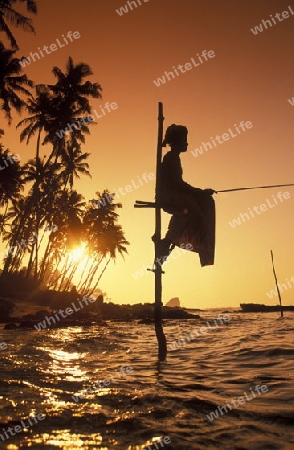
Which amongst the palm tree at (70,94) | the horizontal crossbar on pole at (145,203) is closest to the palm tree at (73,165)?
the palm tree at (70,94)

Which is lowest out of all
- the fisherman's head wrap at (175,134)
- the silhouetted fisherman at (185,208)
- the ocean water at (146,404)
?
the ocean water at (146,404)

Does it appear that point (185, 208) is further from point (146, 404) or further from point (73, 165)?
point (73, 165)

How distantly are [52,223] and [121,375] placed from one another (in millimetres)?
36823

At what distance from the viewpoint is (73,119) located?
29.5 m

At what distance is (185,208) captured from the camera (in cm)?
584

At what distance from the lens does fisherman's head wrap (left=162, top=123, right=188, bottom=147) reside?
6164 mm

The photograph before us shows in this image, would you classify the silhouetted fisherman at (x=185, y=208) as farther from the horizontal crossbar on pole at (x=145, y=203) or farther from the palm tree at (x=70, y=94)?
the palm tree at (x=70, y=94)

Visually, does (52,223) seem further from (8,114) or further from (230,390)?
(230,390)

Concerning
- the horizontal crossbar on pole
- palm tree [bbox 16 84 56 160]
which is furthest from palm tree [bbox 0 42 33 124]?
the horizontal crossbar on pole

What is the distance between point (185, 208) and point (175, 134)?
57.1 inches

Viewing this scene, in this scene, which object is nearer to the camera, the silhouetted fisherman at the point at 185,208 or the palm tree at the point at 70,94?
the silhouetted fisherman at the point at 185,208

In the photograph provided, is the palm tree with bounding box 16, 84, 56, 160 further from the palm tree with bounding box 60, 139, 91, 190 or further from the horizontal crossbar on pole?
the horizontal crossbar on pole

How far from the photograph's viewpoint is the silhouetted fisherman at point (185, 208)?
229 inches

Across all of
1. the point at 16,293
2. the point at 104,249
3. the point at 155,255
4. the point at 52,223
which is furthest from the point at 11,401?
the point at 104,249
